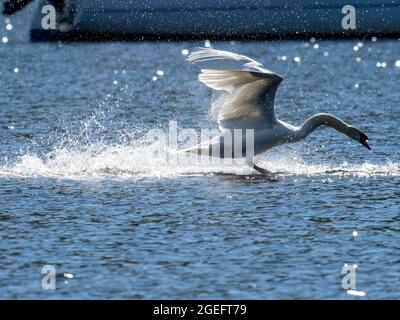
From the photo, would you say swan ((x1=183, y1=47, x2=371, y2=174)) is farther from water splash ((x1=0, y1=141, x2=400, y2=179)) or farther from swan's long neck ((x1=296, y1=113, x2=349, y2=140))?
water splash ((x1=0, y1=141, x2=400, y2=179))

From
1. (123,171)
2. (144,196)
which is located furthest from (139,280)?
(123,171)

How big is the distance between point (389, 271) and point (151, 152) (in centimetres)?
841

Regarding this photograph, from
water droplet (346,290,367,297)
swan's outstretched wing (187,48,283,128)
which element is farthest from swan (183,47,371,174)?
water droplet (346,290,367,297)

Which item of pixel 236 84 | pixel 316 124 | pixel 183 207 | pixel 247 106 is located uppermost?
pixel 236 84

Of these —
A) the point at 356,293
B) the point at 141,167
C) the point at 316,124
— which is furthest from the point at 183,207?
the point at 356,293

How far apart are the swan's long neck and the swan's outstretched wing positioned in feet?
1.84

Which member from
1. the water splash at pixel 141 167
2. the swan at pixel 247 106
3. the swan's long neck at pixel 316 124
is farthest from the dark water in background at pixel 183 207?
the swan's long neck at pixel 316 124

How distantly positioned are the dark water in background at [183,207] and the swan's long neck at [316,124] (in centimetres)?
69

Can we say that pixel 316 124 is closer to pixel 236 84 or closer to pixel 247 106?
pixel 247 106

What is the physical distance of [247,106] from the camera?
20344mm

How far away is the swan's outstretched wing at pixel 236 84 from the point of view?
18875mm

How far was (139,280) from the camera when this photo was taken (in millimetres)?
13805

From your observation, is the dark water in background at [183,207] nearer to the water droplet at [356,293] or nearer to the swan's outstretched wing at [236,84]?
the water droplet at [356,293]

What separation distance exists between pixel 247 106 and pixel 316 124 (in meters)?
1.29
